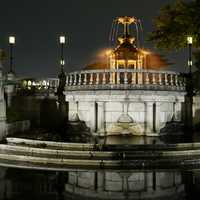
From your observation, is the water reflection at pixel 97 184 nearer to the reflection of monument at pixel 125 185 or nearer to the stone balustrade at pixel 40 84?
the reflection of monument at pixel 125 185

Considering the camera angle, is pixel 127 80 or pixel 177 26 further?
pixel 177 26

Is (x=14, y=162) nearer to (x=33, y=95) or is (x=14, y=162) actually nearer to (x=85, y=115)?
(x=85, y=115)

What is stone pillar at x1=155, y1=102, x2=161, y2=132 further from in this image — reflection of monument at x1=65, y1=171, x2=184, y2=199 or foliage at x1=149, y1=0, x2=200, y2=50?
foliage at x1=149, y1=0, x2=200, y2=50

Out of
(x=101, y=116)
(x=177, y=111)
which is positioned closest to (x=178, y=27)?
(x=177, y=111)

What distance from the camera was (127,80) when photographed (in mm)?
21984

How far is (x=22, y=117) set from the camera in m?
25.7

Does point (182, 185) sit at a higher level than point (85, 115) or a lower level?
lower

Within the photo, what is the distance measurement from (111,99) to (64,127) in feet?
13.2

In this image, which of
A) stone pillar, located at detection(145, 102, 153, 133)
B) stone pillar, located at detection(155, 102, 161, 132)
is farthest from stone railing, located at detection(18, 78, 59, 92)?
stone pillar, located at detection(155, 102, 161, 132)

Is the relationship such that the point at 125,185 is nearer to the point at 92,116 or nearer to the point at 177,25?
the point at 92,116

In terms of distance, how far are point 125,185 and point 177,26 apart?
2189 centimetres

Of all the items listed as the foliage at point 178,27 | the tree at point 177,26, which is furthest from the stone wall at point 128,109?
the tree at point 177,26

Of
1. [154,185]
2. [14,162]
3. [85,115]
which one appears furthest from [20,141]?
[154,185]

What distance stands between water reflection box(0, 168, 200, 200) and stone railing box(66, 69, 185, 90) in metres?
7.48
